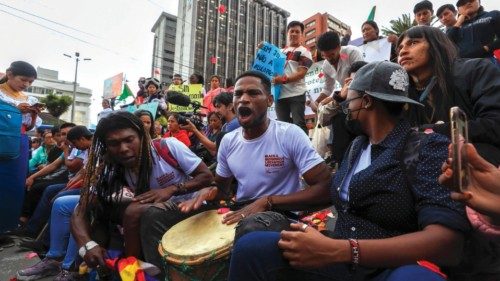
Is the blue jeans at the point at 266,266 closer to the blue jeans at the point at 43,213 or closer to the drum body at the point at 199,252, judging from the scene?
the drum body at the point at 199,252

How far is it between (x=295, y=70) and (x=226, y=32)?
212 feet

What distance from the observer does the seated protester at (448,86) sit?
1.87 m

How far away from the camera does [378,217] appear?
4.85 ft

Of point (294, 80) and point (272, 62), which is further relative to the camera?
point (272, 62)

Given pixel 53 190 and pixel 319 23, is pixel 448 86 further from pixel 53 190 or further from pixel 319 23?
pixel 319 23

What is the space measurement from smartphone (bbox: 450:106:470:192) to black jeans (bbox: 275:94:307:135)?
430 centimetres

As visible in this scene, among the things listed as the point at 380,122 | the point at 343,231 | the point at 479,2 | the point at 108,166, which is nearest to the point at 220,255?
the point at 343,231

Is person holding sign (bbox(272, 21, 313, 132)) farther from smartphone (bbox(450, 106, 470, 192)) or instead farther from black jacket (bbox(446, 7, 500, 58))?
smartphone (bbox(450, 106, 470, 192))

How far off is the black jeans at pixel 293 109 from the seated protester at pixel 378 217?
3634 mm

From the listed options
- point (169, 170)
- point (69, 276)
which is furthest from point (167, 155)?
point (69, 276)

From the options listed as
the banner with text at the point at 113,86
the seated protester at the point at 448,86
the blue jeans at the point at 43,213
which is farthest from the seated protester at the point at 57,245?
the banner with text at the point at 113,86

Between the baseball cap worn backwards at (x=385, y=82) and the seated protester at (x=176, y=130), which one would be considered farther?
the seated protester at (x=176, y=130)

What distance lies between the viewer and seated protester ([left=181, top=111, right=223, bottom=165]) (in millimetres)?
4914

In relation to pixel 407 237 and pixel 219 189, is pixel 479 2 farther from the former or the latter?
pixel 407 237
